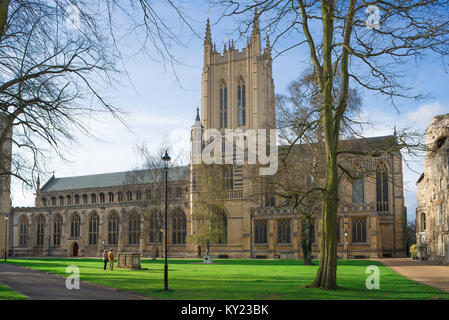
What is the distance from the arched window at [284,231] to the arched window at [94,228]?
102 feet

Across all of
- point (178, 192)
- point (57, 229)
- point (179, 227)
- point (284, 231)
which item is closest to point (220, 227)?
point (284, 231)

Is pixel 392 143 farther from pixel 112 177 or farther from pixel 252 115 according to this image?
Answer: pixel 112 177

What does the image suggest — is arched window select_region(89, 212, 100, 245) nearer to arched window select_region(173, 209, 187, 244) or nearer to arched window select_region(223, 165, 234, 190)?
arched window select_region(173, 209, 187, 244)

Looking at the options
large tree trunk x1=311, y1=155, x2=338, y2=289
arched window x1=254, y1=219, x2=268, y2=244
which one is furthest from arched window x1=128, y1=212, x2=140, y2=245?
large tree trunk x1=311, y1=155, x2=338, y2=289

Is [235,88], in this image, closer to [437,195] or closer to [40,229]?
[437,195]

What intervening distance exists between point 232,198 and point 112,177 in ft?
106

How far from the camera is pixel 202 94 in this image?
66.8 meters

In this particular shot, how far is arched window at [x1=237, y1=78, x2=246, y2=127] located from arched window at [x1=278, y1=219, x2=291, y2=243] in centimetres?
1690

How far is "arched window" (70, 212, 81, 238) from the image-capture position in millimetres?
72500

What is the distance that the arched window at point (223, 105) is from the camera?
65.1 m

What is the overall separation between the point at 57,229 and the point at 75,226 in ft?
14.2

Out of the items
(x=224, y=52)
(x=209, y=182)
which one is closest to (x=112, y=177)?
(x=224, y=52)

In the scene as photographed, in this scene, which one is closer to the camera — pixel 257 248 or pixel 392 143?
pixel 392 143

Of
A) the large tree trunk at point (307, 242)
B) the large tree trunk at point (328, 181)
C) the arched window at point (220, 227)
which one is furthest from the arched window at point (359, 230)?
the large tree trunk at point (328, 181)
